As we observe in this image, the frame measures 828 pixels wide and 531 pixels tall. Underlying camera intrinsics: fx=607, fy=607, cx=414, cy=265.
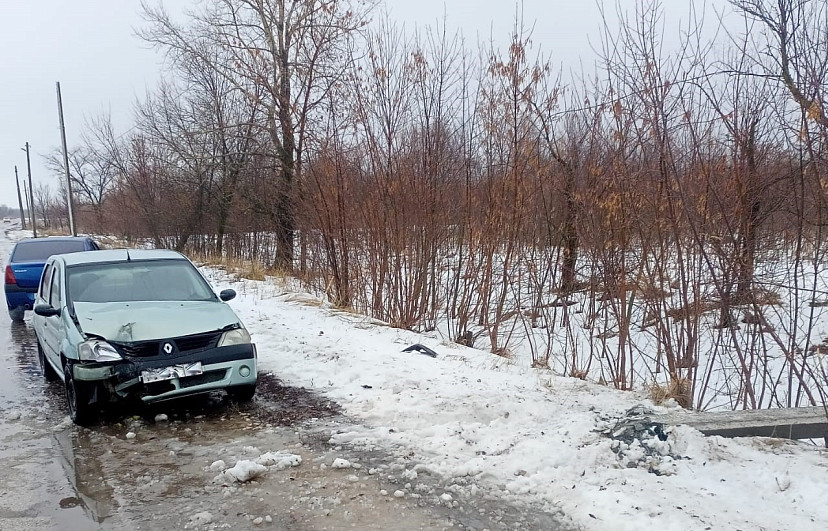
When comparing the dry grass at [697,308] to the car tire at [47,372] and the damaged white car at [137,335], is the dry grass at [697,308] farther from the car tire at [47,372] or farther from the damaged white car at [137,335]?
the car tire at [47,372]

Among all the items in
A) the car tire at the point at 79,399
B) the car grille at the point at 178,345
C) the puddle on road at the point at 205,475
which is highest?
the car grille at the point at 178,345

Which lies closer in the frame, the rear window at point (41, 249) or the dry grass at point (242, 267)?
the rear window at point (41, 249)

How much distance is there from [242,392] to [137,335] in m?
1.21

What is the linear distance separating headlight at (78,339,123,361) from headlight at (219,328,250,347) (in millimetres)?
929

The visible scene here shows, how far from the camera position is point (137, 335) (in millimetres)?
5539

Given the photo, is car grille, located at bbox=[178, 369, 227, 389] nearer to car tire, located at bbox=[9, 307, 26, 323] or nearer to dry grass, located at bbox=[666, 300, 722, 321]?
dry grass, located at bbox=[666, 300, 722, 321]

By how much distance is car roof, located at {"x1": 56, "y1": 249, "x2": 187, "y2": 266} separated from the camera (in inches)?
274

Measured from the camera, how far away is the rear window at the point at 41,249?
12459 millimetres

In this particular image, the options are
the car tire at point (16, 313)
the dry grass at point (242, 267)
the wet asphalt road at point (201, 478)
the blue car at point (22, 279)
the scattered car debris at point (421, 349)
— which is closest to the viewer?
the wet asphalt road at point (201, 478)

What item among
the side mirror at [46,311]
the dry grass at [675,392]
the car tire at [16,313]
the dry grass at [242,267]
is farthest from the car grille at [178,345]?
the dry grass at [242,267]

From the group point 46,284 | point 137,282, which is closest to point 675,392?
point 137,282

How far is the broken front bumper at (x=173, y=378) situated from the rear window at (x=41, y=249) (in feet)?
27.9

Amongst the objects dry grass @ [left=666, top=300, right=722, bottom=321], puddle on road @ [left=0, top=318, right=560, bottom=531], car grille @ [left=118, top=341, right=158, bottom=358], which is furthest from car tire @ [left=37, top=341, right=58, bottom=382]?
dry grass @ [left=666, top=300, right=722, bottom=321]

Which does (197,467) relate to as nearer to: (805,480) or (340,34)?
(805,480)
